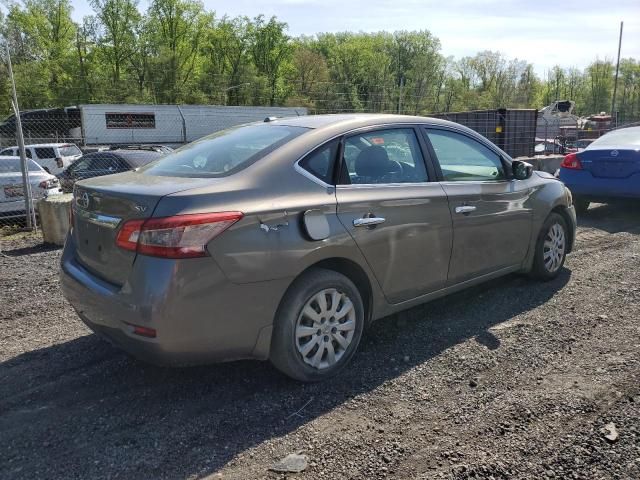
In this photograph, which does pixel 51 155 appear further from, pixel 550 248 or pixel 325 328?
pixel 325 328

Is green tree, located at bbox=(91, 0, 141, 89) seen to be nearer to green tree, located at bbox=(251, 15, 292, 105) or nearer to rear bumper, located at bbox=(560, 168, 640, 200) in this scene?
green tree, located at bbox=(251, 15, 292, 105)

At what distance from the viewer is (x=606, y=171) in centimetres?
855

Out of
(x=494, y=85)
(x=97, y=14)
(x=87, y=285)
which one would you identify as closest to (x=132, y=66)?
(x=97, y=14)

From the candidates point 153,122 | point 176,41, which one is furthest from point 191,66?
point 153,122

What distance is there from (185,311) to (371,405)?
120 cm

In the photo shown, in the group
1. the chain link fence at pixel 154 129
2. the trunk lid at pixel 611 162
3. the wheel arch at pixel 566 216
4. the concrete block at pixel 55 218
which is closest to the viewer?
the wheel arch at pixel 566 216

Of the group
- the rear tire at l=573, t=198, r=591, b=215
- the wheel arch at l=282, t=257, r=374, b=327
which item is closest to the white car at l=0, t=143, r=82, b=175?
the rear tire at l=573, t=198, r=591, b=215

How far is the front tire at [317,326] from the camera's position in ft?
10.6

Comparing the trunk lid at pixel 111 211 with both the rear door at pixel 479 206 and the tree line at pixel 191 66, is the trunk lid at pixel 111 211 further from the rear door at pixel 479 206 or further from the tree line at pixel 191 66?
the tree line at pixel 191 66

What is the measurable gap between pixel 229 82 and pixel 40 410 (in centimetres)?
5212

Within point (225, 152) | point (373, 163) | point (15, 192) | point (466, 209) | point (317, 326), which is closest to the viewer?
point (317, 326)

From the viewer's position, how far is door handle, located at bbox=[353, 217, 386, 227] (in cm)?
347

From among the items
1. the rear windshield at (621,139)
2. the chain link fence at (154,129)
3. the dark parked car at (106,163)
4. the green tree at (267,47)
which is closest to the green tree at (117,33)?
the green tree at (267,47)

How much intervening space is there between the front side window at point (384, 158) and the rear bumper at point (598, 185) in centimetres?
574
